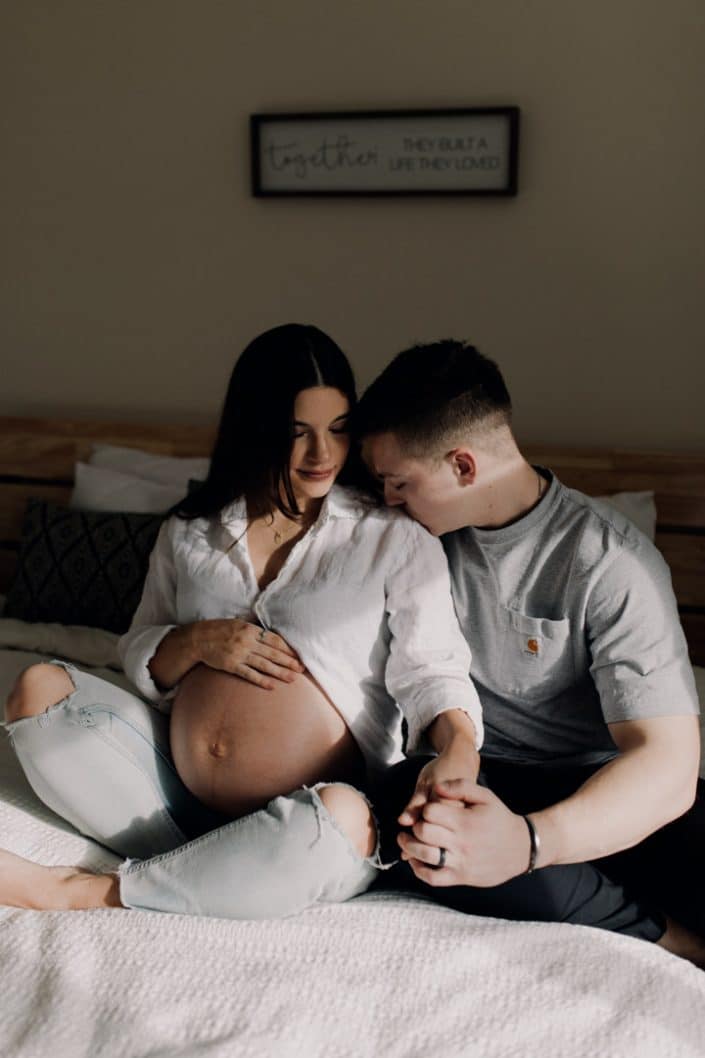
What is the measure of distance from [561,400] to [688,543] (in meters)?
0.42

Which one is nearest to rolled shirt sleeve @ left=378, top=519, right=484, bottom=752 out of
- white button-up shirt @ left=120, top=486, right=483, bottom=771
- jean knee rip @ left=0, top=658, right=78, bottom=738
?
white button-up shirt @ left=120, top=486, right=483, bottom=771

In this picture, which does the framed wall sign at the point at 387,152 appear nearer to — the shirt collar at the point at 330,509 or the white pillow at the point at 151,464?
the white pillow at the point at 151,464

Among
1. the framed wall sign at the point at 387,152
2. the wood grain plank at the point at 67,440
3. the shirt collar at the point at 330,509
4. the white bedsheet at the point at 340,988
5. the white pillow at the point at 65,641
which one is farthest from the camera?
the wood grain plank at the point at 67,440

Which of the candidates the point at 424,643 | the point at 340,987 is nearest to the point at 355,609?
the point at 424,643

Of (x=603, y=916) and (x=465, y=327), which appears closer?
(x=603, y=916)

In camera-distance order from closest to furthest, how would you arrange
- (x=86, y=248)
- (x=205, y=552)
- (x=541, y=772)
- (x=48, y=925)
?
(x=48, y=925) → (x=541, y=772) → (x=205, y=552) → (x=86, y=248)

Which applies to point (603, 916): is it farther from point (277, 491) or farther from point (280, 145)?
point (280, 145)

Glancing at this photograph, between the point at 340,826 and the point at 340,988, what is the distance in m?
0.19

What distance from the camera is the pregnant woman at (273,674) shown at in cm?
135

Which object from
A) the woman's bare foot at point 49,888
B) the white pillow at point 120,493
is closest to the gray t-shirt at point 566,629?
the woman's bare foot at point 49,888

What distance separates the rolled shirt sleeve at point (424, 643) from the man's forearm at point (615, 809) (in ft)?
0.59

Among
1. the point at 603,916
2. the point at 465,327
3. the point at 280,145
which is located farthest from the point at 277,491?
the point at 280,145

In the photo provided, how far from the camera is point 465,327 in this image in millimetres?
2344

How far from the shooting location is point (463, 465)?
137 cm
